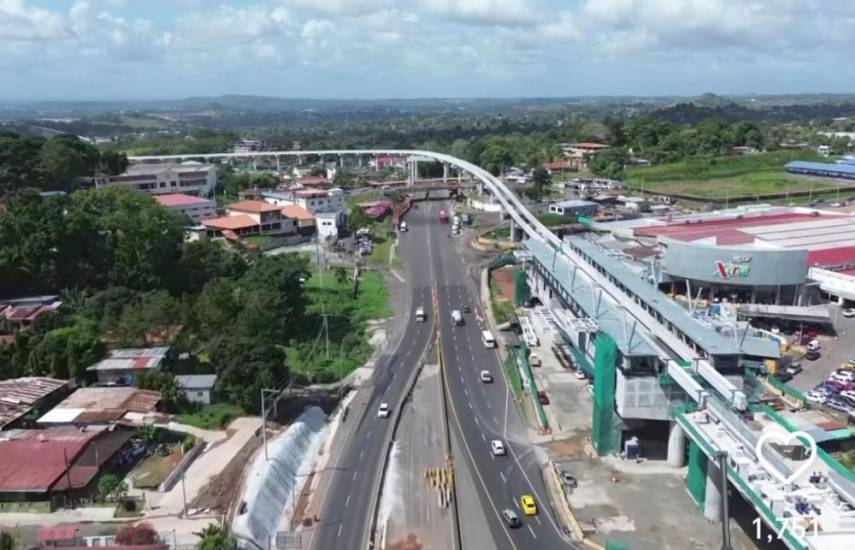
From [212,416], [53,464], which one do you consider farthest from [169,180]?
[53,464]

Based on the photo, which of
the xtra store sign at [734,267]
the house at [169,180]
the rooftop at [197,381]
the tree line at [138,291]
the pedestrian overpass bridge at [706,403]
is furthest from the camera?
the house at [169,180]

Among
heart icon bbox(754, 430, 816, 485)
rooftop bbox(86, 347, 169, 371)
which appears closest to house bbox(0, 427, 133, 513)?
rooftop bbox(86, 347, 169, 371)

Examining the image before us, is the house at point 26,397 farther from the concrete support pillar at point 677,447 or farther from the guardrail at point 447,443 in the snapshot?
the concrete support pillar at point 677,447

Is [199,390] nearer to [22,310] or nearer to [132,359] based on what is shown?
[132,359]

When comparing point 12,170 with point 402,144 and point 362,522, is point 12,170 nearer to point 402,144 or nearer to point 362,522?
point 362,522

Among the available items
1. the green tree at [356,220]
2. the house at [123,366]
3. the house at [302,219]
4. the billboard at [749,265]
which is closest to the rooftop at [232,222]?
the house at [302,219]

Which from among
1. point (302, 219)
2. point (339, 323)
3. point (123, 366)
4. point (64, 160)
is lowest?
point (339, 323)

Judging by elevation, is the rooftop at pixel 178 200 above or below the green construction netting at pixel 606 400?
above
